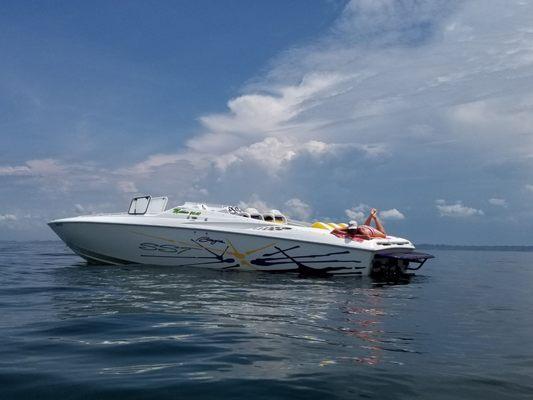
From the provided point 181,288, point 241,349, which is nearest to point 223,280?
point 181,288

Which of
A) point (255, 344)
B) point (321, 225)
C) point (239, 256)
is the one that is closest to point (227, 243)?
point (239, 256)

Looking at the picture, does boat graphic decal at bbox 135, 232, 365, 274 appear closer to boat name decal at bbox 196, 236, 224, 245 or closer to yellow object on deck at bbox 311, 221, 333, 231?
boat name decal at bbox 196, 236, 224, 245

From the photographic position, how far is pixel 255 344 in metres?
6.25

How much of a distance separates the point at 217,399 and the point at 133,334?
2911 mm

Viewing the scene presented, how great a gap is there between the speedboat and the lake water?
4.50m

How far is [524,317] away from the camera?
9516 mm

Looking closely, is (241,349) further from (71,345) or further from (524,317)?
(524,317)

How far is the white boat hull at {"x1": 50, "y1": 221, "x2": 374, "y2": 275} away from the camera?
55.0ft

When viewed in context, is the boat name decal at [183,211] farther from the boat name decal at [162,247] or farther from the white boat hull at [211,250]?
the boat name decal at [162,247]

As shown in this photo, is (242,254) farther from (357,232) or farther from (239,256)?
(357,232)

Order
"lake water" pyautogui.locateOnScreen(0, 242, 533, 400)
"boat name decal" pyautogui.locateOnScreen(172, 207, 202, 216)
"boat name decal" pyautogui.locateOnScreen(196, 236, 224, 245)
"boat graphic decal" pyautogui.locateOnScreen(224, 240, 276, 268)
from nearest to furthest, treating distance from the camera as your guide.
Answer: "lake water" pyautogui.locateOnScreen(0, 242, 533, 400) < "boat graphic decal" pyautogui.locateOnScreen(224, 240, 276, 268) < "boat name decal" pyautogui.locateOnScreen(196, 236, 224, 245) < "boat name decal" pyautogui.locateOnScreen(172, 207, 202, 216)

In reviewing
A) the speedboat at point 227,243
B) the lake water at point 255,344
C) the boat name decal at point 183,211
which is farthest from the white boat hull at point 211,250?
the lake water at point 255,344

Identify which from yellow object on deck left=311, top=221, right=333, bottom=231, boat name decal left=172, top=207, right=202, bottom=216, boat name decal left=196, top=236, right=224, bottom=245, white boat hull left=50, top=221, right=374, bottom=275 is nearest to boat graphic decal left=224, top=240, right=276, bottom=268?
white boat hull left=50, top=221, right=374, bottom=275

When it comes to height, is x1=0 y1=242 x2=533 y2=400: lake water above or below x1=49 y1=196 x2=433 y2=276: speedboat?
below
